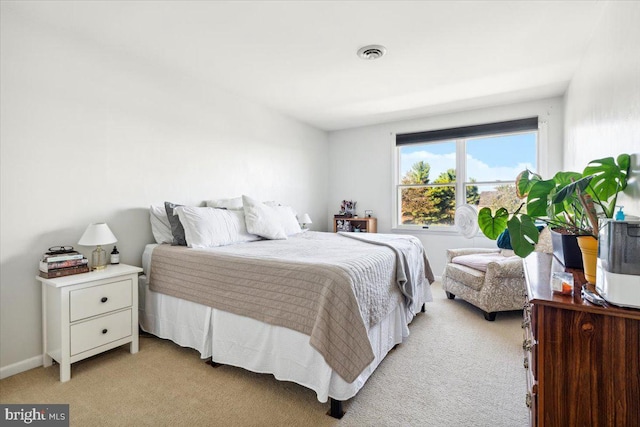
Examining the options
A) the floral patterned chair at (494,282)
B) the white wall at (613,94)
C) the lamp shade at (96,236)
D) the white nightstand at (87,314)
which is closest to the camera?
the white wall at (613,94)

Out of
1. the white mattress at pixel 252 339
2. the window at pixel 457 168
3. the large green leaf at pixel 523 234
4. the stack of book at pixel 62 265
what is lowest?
the white mattress at pixel 252 339

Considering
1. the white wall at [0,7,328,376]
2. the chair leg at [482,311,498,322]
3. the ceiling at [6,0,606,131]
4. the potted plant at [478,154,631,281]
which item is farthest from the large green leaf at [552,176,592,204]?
the white wall at [0,7,328,376]

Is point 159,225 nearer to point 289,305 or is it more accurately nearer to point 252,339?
point 252,339

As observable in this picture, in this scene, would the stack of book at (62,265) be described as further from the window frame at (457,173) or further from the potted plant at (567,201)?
the window frame at (457,173)

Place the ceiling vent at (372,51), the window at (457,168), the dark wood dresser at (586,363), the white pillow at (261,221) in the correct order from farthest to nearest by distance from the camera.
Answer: the window at (457,168)
the white pillow at (261,221)
the ceiling vent at (372,51)
the dark wood dresser at (586,363)

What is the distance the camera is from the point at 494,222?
4.69 ft

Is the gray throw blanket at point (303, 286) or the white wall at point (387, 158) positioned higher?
the white wall at point (387, 158)

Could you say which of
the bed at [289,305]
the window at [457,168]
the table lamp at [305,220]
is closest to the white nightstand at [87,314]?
the bed at [289,305]

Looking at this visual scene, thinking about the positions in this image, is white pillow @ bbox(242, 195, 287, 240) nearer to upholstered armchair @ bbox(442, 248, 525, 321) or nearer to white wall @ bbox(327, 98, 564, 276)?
upholstered armchair @ bbox(442, 248, 525, 321)

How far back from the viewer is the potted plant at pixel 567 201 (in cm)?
117

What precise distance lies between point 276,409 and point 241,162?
9.05 ft

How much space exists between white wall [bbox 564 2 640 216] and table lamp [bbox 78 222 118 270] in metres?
3.08

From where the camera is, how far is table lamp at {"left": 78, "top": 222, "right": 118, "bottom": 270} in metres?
2.16

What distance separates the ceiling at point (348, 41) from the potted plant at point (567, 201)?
53.9 inches
